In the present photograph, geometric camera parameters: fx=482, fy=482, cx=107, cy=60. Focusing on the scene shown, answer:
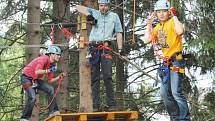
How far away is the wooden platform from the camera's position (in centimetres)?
702

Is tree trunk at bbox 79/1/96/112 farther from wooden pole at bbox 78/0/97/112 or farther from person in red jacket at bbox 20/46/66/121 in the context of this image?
person in red jacket at bbox 20/46/66/121

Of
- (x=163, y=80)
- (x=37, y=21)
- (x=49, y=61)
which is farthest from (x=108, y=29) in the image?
(x=37, y=21)

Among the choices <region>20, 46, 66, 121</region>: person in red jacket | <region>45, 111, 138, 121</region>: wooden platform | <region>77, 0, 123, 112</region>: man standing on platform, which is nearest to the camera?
<region>45, 111, 138, 121</region>: wooden platform

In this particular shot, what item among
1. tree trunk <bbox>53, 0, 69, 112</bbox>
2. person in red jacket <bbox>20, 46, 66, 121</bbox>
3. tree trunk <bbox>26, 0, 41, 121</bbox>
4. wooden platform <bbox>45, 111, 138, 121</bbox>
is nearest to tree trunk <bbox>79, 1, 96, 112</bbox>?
person in red jacket <bbox>20, 46, 66, 121</bbox>

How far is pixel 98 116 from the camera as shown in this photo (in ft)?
23.8

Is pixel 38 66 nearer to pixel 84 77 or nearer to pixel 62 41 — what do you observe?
pixel 84 77

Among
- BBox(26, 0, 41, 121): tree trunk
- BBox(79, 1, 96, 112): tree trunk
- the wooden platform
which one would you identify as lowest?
the wooden platform

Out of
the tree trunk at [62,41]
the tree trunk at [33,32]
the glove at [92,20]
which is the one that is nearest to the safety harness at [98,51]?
the glove at [92,20]

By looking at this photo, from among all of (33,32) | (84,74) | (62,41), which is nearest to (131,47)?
(62,41)

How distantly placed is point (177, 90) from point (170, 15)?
1058mm

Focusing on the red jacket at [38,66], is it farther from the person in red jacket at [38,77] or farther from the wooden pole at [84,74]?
the wooden pole at [84,74]

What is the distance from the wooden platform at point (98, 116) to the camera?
702 centimetres

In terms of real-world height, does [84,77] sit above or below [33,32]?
below

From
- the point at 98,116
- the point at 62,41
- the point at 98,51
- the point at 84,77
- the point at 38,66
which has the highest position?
the point at 62,41
